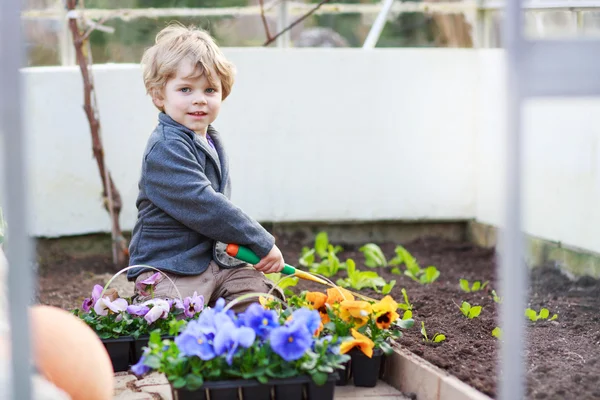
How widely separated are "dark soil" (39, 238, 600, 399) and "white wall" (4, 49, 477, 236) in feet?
0.92

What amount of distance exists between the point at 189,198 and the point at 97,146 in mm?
1555

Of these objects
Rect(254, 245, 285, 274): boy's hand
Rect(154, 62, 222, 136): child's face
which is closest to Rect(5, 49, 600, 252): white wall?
Rect(154, 62, 222, 136): child's face

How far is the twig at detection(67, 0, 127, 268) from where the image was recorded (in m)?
4.46

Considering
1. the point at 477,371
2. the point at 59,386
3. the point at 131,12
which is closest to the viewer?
the point at 59,386

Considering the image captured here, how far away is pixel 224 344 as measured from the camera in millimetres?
2375

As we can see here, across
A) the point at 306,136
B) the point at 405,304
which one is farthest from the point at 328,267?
the point at 306,136

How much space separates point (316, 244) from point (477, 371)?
7.48 ft

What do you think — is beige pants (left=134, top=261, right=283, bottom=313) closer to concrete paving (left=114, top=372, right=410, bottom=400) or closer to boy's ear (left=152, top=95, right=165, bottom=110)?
concrete paving (left=114, top=372, right=410, bottom=400)

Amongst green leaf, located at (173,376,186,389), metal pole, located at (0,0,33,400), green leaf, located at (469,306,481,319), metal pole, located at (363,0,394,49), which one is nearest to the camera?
metal pole, located at (0,0,33,400)

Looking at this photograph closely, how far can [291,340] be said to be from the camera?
2.39 meters

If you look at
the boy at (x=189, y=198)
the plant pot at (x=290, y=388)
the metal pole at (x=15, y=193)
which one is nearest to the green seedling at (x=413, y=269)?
the boy at (x=189, y=198)

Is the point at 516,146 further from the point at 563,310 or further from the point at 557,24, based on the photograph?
the point at 557,24

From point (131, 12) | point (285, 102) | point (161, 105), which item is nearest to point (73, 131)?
point (131, 12)

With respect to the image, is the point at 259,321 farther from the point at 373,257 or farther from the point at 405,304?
the point at 373,257
